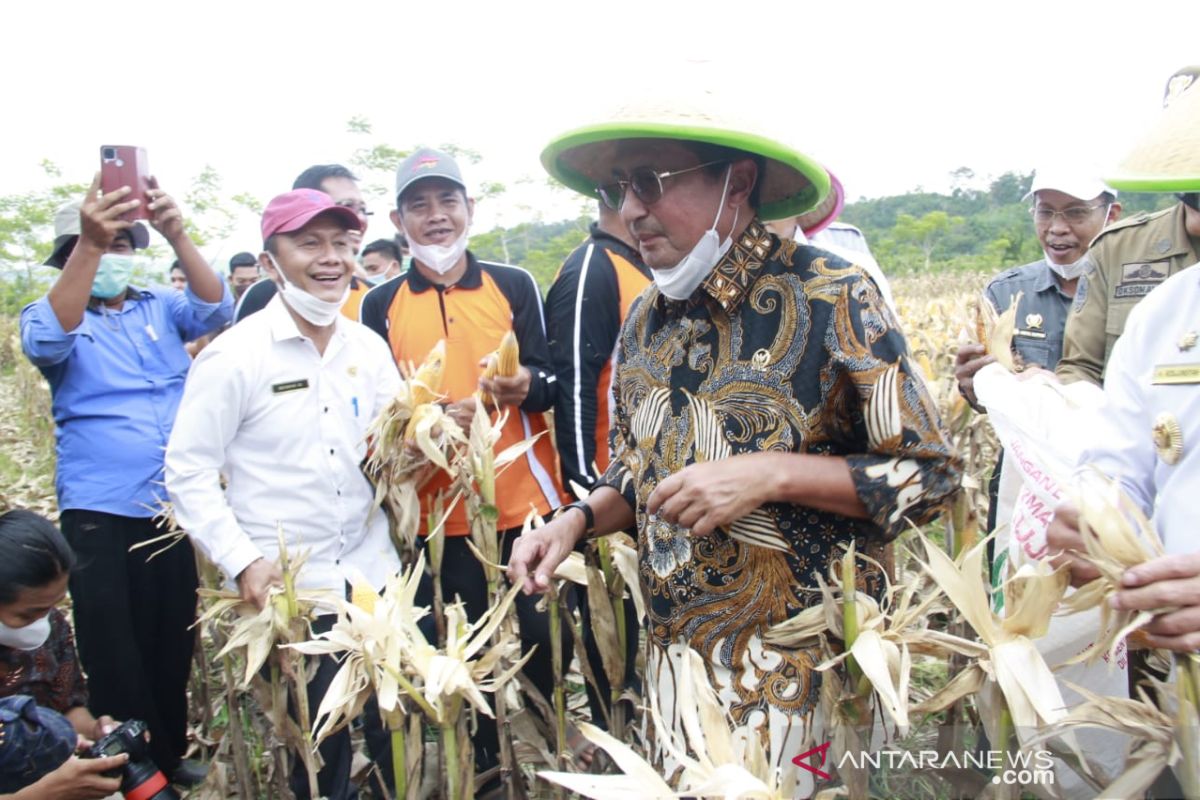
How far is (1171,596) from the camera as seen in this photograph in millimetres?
1077

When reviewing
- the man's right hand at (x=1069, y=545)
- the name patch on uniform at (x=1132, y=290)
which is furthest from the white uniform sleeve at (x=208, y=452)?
the name patch on uniform at (x=1132, y=290)

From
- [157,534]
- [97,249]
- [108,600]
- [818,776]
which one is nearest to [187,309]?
[97,249]

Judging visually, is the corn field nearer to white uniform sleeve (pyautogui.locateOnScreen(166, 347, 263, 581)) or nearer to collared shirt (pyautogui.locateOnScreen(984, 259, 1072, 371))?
white uniform sleeve (pyautogui.locateOnScreen(166, 347, 263, 581))

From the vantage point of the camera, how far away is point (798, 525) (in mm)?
1590

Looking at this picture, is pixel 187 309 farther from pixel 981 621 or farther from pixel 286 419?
pixel 981 621

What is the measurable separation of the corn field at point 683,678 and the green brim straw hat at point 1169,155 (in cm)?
44

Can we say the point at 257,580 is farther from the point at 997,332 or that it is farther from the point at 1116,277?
the point at 1116,277

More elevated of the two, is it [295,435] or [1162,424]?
[1162,424]

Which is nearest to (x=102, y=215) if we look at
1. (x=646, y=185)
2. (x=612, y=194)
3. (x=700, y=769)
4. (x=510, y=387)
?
(x=510, y=387)

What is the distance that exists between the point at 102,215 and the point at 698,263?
6.71 ft

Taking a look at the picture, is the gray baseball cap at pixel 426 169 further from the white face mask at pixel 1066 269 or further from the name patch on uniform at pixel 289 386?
the white face mask at pixel 1066 269

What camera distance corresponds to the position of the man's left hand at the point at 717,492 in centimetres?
144

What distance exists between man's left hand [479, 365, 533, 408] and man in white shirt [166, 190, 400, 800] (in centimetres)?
32

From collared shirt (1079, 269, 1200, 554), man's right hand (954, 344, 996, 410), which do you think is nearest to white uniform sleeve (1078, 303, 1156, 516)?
collared shirt (1079, 269, 1200, 554)
